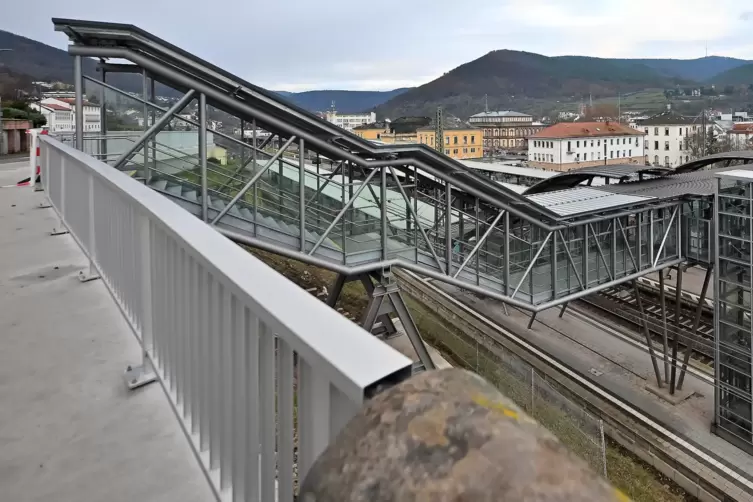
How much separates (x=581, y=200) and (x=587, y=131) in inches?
1229

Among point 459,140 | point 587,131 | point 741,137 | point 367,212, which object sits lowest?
point 367,212

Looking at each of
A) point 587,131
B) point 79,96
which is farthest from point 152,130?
point 587,131

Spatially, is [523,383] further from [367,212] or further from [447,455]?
[447,455]

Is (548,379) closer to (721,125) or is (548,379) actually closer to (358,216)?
(358,216)

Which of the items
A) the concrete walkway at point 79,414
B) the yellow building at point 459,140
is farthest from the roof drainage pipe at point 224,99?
the yellow building at point 459,140

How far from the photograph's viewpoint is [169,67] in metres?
7.23

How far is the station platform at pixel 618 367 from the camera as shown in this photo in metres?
10.5

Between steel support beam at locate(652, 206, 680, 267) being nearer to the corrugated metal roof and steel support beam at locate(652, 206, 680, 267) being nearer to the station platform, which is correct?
the corrugated metal roof

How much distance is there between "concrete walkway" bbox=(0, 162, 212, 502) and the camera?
189 cm

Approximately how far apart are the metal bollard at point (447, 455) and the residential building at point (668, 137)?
44.2 meters

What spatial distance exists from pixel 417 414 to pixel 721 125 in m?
49.3

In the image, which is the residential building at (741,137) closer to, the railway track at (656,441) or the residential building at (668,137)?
the residential building at (668,137)

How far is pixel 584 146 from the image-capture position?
39.8 m

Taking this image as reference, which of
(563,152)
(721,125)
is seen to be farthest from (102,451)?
(721,125)
